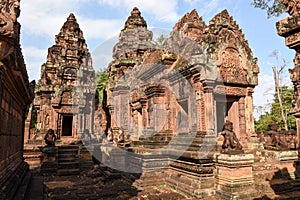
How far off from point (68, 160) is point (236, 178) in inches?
353

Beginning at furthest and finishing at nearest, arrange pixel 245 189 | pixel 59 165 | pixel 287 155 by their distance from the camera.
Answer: pixel 59 165, pixel 287 155, pixel 245 189

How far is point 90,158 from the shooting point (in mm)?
13031

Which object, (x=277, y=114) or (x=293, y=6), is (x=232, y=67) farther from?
(x=277, y=114)

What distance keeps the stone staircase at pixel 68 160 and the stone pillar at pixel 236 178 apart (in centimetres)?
693

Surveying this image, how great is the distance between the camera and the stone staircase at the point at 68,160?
1058 centimetres

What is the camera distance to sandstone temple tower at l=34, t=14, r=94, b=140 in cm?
1708

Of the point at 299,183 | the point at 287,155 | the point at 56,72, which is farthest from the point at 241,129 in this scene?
the point at 56,72

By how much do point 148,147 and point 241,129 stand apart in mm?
3737

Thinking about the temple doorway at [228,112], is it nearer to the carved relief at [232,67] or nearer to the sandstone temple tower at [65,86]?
the carved relief at [232,67]

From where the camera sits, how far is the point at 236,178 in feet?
19.8

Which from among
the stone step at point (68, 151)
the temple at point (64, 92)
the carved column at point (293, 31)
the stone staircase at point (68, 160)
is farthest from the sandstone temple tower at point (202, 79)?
the temple at point (64, 92)

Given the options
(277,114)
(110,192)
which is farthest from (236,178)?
(277,114)

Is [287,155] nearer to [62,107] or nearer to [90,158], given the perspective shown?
[90,158]

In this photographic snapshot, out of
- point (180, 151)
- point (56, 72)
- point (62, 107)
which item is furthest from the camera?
point (56, 72)
